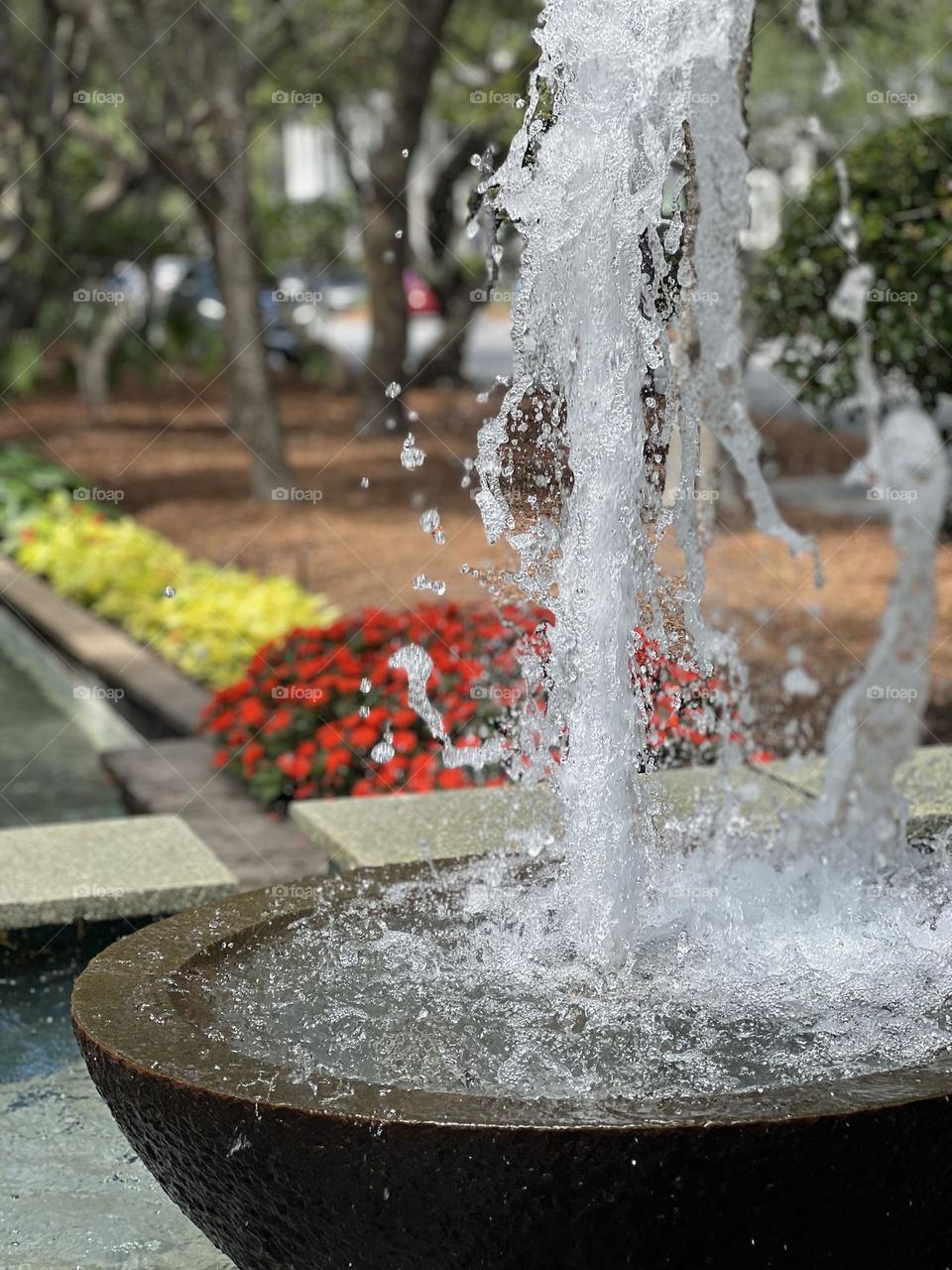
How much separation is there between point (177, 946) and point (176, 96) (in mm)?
14111

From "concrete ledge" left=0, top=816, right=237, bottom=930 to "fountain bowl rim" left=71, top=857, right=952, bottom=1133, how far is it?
4.91 ft

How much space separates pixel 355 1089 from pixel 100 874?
241 centimetres

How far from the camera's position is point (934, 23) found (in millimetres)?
22219

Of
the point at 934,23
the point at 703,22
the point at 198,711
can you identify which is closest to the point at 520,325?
the point at 703,22

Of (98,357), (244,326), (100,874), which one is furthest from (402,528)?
(98,357)

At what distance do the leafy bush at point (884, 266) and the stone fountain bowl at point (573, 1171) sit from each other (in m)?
5.10

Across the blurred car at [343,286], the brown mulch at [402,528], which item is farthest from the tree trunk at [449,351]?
the blurred car at [343,286]

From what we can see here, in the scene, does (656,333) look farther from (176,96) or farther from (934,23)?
(934,23)

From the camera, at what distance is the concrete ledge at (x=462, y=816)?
494 cm

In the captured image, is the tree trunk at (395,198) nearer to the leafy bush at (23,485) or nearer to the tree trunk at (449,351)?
the leafy bush at (23,485)

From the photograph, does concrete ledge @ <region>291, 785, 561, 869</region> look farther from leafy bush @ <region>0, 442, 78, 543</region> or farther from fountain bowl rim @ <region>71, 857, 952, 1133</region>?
leafy bush @ <region>0, 442, 78, 543</region>

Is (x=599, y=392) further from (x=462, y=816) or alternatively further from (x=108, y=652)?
(x=108, y=652)

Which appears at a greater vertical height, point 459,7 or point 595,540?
point 459,7

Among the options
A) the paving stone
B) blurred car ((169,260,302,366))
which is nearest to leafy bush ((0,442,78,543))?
the paving stone
